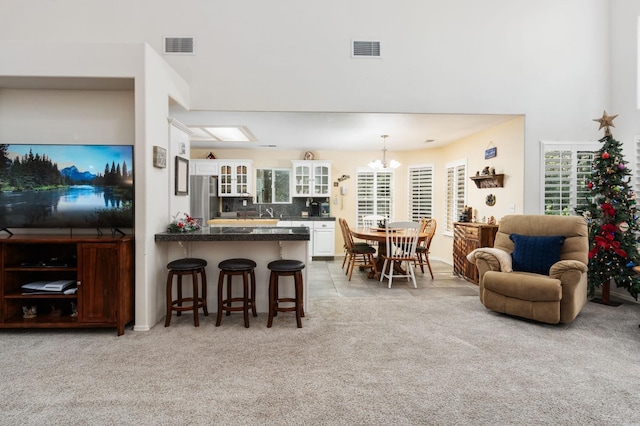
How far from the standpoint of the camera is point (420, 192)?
7.92 metres

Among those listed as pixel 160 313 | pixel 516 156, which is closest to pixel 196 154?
pixel 160 313

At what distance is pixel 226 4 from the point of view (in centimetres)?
460

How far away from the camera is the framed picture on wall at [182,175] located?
13.5ft

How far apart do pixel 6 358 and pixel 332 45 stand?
4.69 meters

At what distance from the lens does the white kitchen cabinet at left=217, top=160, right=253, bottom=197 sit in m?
7.72

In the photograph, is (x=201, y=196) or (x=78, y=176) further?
(x=201, y=196)

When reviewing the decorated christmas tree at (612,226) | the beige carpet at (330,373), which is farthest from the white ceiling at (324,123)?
the beige carpet at (330,373)

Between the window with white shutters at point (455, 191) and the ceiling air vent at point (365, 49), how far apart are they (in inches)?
112

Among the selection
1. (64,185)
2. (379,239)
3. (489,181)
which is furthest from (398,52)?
(64,185)

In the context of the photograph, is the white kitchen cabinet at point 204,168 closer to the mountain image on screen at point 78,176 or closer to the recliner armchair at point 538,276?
the mountain image on screen at point 78,176

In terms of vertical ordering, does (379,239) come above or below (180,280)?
above

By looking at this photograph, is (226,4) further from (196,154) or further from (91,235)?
(196,154)

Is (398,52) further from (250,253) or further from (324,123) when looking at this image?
(250,253)

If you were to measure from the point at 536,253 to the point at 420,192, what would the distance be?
A: 400cm
